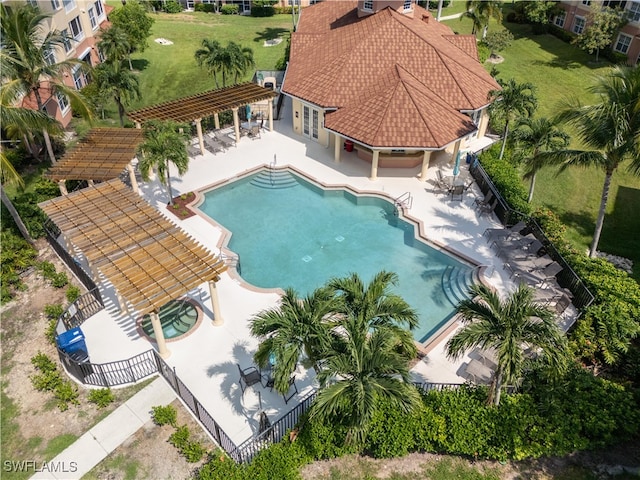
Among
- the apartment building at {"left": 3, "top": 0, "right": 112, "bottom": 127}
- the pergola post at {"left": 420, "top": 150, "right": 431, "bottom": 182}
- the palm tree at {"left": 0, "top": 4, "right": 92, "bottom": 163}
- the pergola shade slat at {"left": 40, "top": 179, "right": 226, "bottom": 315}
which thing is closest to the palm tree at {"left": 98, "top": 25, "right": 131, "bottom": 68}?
the apartment building at {"left": 3, "top": 0, "right": 112, "bottom": 127}

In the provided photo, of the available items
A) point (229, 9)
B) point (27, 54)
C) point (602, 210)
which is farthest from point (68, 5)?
point (602, 210)

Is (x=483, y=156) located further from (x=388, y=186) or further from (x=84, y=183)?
(x=84, y=183)

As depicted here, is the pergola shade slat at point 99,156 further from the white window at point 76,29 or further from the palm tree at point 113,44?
the white window at point 76,29

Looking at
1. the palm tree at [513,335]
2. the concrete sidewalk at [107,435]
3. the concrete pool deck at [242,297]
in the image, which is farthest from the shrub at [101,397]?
the palm tree at [513,335]

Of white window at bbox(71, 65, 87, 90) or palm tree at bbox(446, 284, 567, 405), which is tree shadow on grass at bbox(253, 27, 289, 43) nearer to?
white window at bbox(71, 65, 87, 90)

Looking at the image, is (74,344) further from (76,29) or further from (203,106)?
(76,29)
